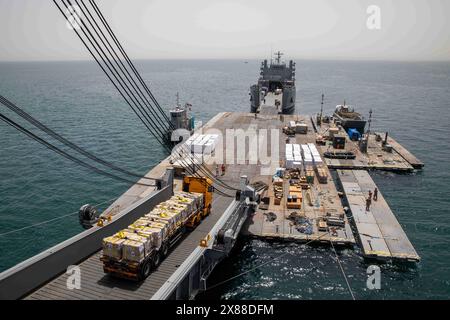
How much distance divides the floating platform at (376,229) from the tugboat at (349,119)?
34553 millimetres

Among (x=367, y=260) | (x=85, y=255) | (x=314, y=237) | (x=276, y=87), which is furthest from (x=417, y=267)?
(x=276, y=87)

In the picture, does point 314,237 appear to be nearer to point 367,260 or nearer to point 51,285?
point 367,260

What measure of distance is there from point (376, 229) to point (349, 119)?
50.6 m

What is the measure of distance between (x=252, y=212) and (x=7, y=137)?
63.1 m

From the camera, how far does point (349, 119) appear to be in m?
78.2

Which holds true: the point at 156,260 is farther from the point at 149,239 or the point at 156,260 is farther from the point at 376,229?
the point at 376,229

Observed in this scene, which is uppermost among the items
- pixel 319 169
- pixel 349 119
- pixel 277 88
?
pixel 277 88

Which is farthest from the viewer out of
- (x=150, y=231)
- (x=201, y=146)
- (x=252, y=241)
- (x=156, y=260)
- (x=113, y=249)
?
(x=201, y=146)

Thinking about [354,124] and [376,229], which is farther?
[354,124]

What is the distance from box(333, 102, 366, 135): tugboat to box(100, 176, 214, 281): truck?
5946 centimetres

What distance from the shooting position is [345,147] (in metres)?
60.8

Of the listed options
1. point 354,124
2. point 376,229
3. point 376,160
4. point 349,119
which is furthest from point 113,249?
point 349,119

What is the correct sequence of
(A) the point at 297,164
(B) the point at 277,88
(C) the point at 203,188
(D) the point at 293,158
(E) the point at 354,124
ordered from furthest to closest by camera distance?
(B) the point at 277,88
(E) the point at 354,124
(D) the point at 293,158
(A) the point at 297,164
(C) the point at 203,188

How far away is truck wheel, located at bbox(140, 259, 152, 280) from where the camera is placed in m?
18.0
